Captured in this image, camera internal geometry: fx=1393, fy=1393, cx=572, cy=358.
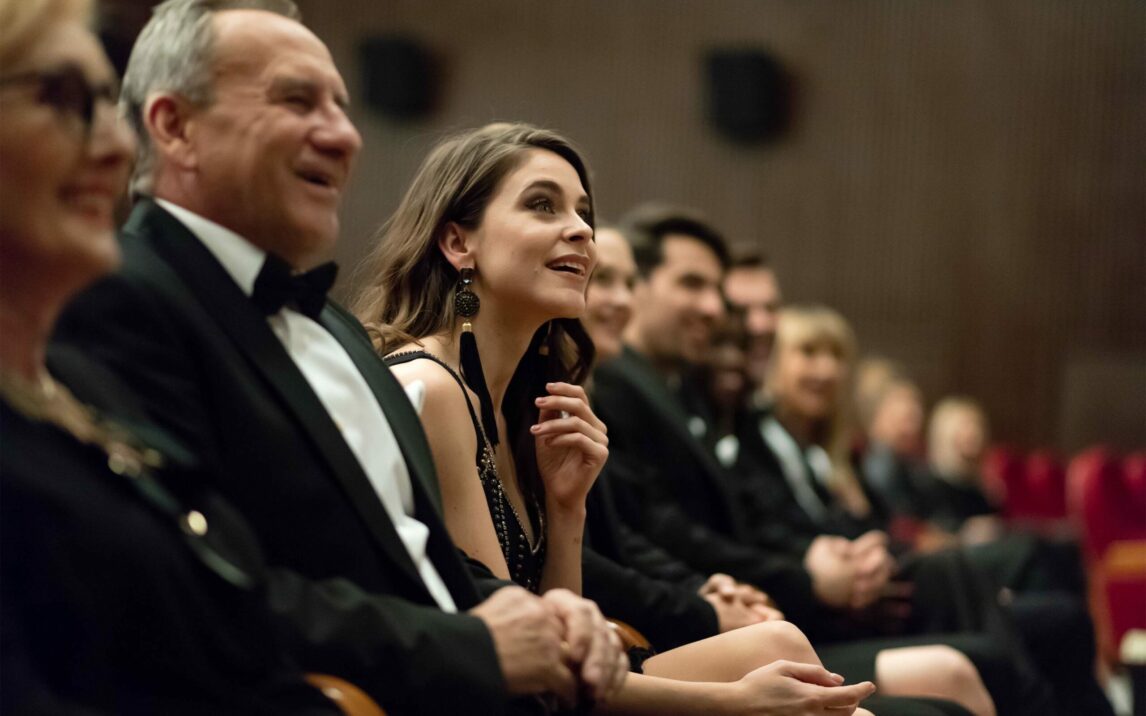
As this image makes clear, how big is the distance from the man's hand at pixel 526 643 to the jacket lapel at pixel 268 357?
13 centimetres

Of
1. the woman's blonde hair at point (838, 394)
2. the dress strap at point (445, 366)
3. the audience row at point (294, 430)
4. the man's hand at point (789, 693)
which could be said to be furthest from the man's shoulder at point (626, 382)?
the woman's blonde hair at point (838, 394)

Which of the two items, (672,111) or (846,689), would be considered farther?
(672,111)

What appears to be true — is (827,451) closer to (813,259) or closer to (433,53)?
(813,259)

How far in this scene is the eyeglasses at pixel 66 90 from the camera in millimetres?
1431

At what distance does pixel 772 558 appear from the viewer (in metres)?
3.78

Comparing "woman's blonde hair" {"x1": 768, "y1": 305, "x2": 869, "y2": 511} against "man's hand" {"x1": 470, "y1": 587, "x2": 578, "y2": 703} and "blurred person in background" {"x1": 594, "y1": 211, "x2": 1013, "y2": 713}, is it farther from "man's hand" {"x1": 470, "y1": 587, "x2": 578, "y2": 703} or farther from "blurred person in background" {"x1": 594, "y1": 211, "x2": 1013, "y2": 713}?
"man's hand" {"x1": 470, "y1": 587, "x2": 578, "y2": 703}

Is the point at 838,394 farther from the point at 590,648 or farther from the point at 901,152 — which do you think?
the point at 901,152

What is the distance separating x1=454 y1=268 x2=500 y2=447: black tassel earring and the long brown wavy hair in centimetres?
3

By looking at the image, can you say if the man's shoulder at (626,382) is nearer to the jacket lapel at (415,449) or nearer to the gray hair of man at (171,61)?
the jacket lapel at (415,449)

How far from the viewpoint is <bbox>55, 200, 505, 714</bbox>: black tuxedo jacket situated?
5.43ft

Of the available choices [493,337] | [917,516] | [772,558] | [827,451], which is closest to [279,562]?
[493,337]

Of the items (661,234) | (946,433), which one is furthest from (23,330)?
(946,433)

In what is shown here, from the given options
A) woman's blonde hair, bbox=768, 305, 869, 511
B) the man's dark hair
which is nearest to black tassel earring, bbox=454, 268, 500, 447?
the man's dark hair

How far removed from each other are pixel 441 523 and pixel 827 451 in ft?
14.0
